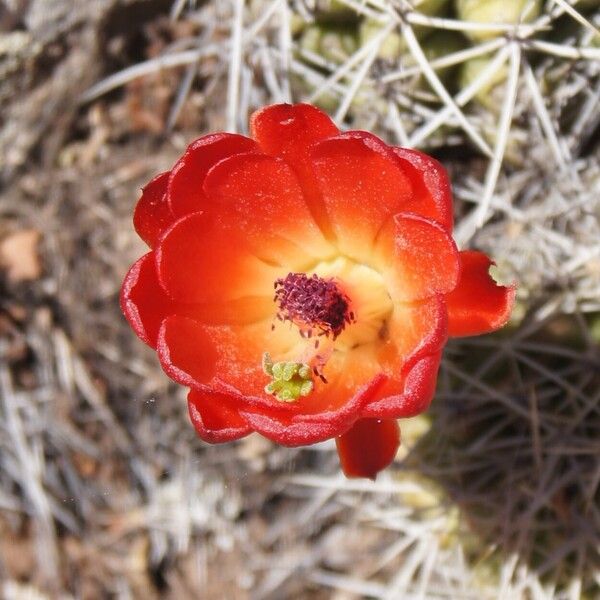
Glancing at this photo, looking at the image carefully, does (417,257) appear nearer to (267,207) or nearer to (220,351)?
(267,207)

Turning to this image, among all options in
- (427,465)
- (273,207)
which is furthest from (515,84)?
(427,465)

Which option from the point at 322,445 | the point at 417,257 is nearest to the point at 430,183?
the point at 417,257

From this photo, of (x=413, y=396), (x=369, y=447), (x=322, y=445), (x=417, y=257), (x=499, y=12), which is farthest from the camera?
(x=322, y=445)

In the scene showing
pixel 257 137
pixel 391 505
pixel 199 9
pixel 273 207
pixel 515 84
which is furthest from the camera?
pixel 199 9

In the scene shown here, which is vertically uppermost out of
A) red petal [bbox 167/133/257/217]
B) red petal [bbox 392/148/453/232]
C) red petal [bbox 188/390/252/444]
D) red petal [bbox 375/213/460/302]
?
red petal [bbox 167/133/257/217]

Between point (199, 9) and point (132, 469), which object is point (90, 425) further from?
point (199, 9)

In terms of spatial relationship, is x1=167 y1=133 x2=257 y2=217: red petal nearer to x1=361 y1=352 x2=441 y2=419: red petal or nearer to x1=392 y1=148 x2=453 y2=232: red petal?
x1=392 y1=148 x2=453 y2=232: red petal

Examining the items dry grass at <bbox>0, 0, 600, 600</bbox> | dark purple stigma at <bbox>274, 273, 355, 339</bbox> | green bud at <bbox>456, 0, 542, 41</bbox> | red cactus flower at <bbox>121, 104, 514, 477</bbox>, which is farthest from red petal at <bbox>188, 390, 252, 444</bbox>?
green bud at <bbox>456, 0, 542, 41</bbox>

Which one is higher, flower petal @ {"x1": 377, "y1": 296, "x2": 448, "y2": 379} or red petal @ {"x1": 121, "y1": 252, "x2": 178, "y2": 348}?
red petal @ {"x1": 121, "y1": 252, "x2": 178, "y2": 348}
